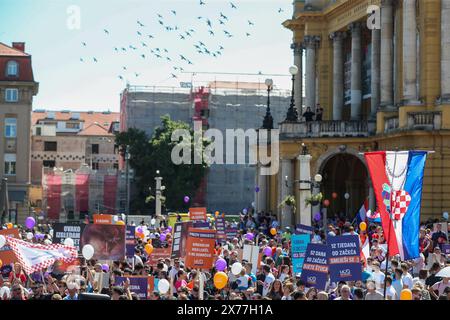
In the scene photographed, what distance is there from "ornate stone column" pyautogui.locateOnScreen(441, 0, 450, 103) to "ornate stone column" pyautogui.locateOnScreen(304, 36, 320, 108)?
795 inches

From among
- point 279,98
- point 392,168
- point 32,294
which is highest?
point 279,98

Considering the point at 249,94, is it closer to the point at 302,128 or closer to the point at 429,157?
the point at 302,128

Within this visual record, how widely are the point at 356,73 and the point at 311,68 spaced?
19.2ft

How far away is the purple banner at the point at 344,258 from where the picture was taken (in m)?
18.6

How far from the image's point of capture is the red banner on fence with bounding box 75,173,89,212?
341ft

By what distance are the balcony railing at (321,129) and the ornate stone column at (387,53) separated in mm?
3090

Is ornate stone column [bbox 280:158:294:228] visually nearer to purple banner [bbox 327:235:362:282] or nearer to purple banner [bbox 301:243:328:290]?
purple banner [bbox 301:243:328:290]

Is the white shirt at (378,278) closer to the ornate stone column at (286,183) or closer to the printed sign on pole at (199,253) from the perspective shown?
the printed sign on pole at (199,253)

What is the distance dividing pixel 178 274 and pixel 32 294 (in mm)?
3279

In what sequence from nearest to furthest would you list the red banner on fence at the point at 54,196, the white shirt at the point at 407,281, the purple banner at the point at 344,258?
the white shirt at the point at 407,281, the purple banner at the point at 344,258, the red banner on fence at the point at 54,196

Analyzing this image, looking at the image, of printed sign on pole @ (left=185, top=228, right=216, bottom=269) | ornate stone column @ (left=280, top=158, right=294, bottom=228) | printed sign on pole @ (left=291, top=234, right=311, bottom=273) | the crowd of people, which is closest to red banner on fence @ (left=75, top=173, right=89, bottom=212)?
ornate stone column @ (left=280, top=158, right=294, bottom=228)

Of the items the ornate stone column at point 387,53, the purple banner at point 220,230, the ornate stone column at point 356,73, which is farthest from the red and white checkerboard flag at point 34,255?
the ornate stone column at point 356,73
